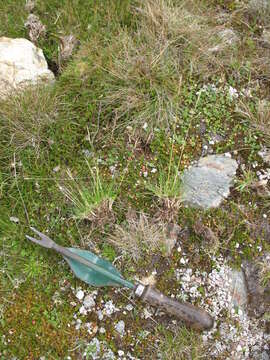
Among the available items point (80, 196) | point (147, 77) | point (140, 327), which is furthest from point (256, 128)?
point (140, 327)

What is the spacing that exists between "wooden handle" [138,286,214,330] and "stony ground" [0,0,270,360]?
175 mm

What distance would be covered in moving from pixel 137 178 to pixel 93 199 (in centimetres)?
47

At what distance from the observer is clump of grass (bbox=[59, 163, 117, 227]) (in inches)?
133

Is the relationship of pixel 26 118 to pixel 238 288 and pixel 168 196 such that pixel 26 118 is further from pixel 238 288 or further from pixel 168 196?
pixel 238 288

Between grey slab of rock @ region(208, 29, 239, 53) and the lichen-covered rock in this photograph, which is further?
grey slab of rock @ region(208, 29, 239, 53)

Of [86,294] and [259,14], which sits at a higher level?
[259,14]

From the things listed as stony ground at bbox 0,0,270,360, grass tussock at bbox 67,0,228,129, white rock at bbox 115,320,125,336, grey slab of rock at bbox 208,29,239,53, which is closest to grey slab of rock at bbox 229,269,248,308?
stony ground at bbox 0,0,270,360

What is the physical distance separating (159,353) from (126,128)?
1.99 metres

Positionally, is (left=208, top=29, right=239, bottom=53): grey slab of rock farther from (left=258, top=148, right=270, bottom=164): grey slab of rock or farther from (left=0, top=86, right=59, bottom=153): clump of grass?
(left=0, top=86, right=59, bottom=153): clump of grass

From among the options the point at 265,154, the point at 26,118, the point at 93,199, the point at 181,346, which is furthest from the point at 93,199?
the point at 265,154

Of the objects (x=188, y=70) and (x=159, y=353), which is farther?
(x=188, y=70)

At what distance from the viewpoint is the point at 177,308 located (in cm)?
306

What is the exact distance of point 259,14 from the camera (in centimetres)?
428

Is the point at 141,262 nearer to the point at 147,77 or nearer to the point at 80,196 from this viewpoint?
the point at 80,196
